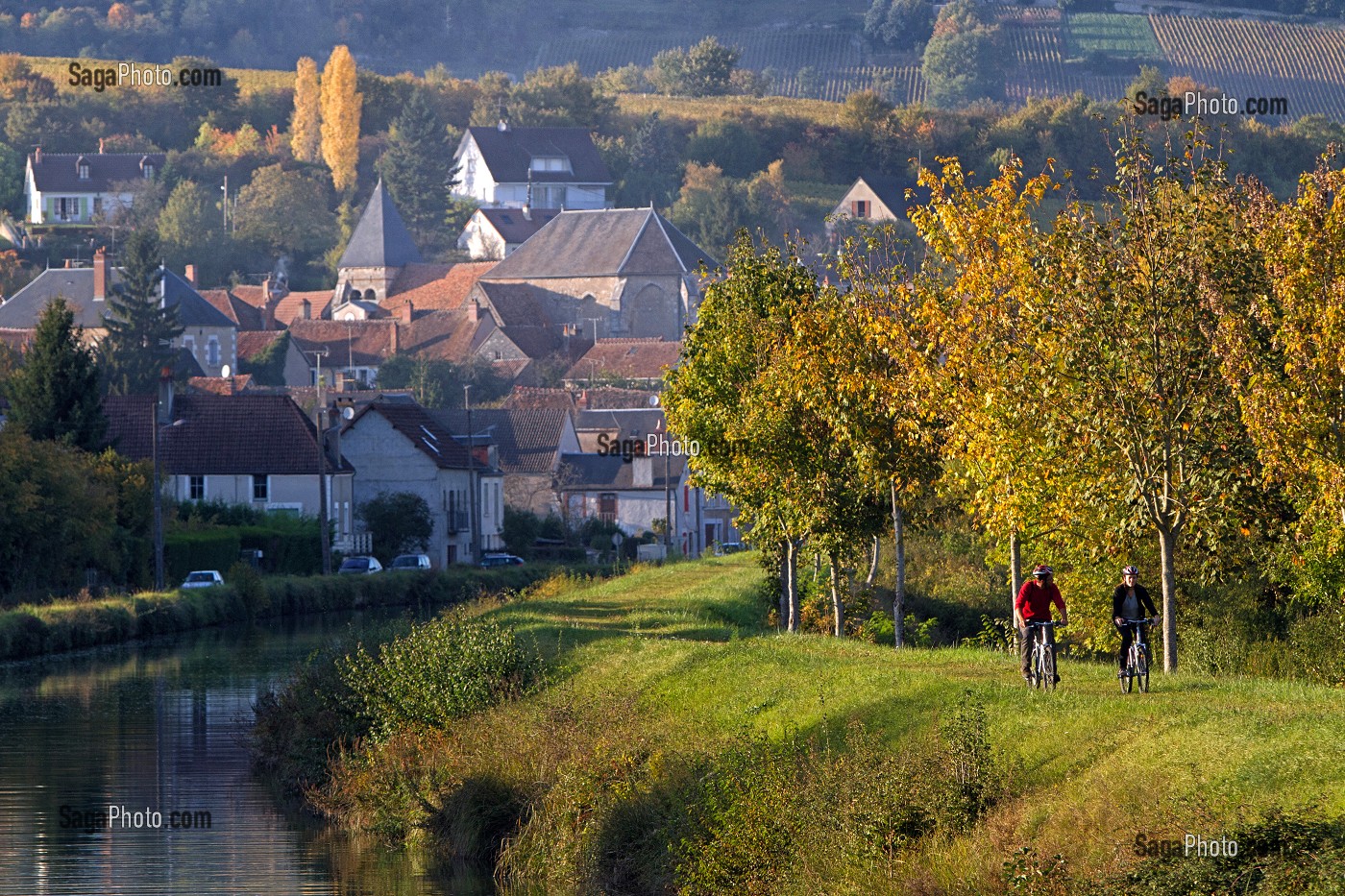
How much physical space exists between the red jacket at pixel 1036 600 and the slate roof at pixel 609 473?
236 ft

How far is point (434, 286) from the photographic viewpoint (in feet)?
477

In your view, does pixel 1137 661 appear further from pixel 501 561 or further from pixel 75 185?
pixel 75 185

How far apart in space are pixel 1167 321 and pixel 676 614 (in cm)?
1606

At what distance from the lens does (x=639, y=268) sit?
464ft

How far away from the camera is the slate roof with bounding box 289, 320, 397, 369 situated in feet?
423

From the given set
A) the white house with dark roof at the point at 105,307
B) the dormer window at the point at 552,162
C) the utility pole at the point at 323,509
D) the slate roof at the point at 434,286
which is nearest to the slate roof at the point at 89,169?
the slate roof at the point at 434,286

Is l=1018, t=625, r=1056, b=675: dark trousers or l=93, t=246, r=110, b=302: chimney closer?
l=1018, t=625, r=1056, b=675: dark trousers

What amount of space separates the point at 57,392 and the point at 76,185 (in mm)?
90000

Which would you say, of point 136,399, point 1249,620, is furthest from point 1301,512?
point 136,399

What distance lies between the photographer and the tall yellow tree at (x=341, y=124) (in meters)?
171

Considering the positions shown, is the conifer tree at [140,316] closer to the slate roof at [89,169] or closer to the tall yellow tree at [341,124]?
the slate roof at [89,169]

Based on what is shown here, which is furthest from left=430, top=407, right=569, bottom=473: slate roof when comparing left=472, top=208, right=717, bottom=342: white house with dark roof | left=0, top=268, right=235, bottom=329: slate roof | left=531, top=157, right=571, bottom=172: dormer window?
left=531, top=157, right=571, bottom=172: dormer window

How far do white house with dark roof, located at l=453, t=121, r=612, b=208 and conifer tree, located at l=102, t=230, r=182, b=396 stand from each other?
5269 centimetres

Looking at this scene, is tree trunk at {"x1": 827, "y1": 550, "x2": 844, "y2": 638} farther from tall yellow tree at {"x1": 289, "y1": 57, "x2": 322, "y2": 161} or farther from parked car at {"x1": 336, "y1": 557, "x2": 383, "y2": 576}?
tall yellow tree at {"x1": 289, "y1": 57, "x2": 322, "y2": 161}
